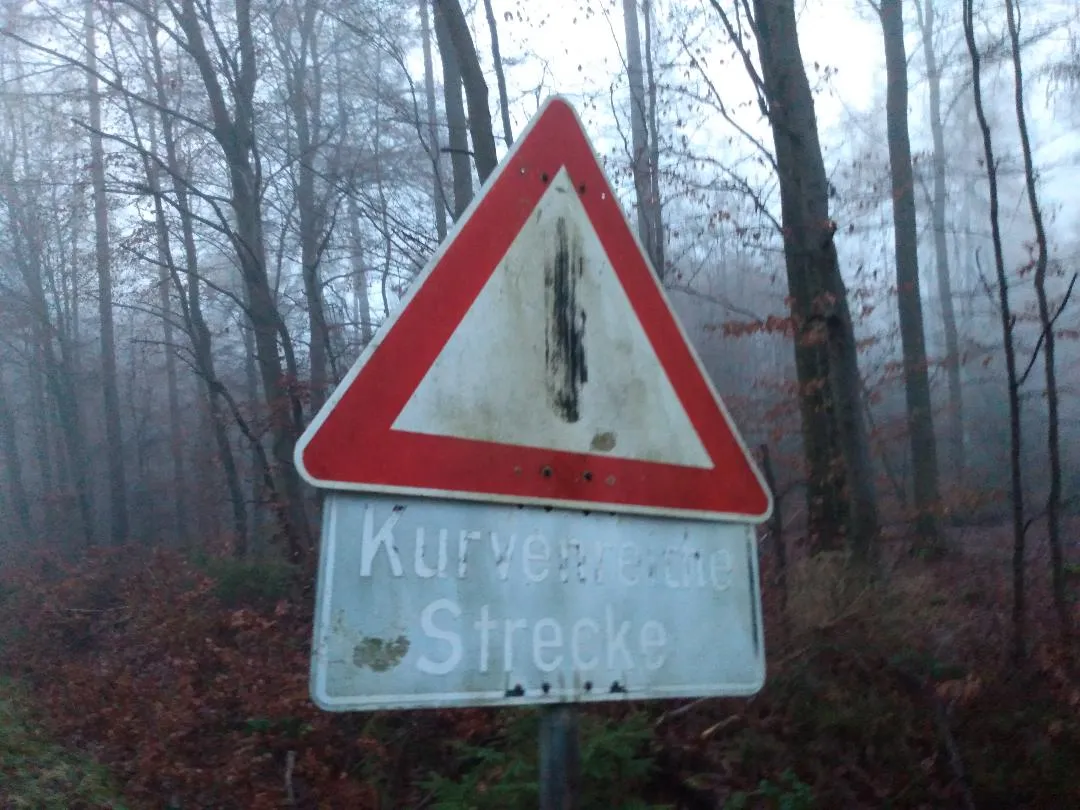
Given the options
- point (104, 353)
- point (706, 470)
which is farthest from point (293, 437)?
point (104, 353)

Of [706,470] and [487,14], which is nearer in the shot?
[706,470]

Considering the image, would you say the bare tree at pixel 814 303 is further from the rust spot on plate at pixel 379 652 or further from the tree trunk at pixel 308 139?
the tree trunk at pixel 308 139

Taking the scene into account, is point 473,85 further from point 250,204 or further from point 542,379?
point 542,379

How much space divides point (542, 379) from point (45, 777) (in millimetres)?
6267

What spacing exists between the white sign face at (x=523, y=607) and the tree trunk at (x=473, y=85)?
29.8 feet

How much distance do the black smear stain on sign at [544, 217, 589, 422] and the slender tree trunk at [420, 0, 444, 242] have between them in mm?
10214

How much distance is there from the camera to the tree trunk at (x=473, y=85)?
10820mm

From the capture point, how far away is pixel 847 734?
4922 mm

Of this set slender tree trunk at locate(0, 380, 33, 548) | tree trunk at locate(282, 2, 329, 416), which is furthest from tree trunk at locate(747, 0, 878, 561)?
slender tree trunk at locate(0, 380, 33, 548)

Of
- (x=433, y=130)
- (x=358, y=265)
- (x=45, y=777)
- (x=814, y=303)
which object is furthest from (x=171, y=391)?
(x=814, y=303)

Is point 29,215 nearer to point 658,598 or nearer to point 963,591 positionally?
point 963,591

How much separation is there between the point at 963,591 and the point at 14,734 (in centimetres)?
758

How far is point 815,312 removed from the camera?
8.30 metres

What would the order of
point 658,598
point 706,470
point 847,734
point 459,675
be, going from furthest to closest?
point 847,734 → point 706,470 → point 658,598 → point 459,675
